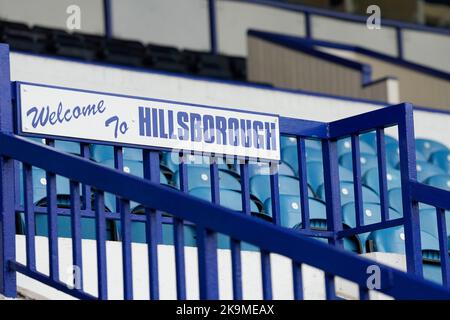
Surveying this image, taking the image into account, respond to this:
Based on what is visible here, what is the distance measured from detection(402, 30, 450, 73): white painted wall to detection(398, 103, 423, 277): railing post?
9337 millimetres

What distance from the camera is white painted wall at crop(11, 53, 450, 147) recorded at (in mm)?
10023

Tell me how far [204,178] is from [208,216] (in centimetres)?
373

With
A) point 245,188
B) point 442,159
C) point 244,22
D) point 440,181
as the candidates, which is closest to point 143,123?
point 245,188

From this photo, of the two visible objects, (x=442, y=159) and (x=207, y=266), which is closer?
(x=207, y=266)

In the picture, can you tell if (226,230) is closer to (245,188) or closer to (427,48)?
(245,188)

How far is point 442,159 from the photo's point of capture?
12.0 metres

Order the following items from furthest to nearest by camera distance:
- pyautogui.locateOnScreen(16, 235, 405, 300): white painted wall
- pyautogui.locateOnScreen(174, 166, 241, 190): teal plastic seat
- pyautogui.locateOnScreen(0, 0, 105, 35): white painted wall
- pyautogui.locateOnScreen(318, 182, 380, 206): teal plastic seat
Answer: pyautogui.locateOnScreen(0, 0, 105, 35): white painted wall → pyautogui.locateOnScreen(318, 182, 380, 206): teal plastic seat → pyautogui.locateOnScreen(174, 166, 241, 190): teal plastic seat → pyautogui.locateOnScreen(16, 235, 405, 300): white painted wall

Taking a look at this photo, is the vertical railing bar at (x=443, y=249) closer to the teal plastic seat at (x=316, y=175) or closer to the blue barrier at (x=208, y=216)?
the blue barrier at (x=208, y=216)

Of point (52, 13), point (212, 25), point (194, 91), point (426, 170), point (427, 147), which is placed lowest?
point (426, 170)

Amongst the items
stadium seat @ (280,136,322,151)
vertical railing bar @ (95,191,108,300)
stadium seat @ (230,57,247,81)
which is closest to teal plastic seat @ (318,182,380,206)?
stadium seat @ (280,136,322,151)

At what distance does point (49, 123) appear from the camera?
5.99 m

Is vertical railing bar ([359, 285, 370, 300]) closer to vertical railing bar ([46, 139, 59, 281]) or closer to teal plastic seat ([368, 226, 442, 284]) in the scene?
vertical railing bar ([46, 139, 59, 281])
